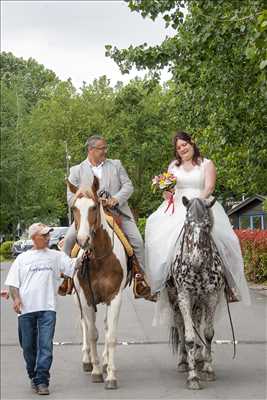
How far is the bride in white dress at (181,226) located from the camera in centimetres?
928

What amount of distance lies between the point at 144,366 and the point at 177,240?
2.01m

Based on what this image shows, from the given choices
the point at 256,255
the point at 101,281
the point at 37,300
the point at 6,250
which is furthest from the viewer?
the point at 6,250

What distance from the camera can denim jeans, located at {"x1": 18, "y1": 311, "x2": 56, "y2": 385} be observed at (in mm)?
8641

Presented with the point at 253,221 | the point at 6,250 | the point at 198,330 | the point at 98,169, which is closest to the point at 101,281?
the point at 198,330

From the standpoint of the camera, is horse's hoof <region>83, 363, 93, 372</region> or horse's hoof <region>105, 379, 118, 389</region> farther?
horse's hoof <region>83, 363, 93, 372</region>

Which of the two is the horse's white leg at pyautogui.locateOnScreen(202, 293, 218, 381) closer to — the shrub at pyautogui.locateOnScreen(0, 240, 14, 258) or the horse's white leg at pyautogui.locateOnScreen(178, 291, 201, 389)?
the horse's white leg at pyautogui.locateOnScreen(178, 291, 201, 389)

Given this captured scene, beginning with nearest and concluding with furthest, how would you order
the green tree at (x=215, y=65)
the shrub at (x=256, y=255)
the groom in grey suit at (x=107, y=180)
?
the groom in grey suit at (x=107, y=180) < the green tree at (x=215, y=65) < the shrub at (x=256, y=255)

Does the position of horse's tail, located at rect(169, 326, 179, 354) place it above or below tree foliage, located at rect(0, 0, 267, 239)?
below

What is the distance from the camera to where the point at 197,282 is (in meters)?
8.90

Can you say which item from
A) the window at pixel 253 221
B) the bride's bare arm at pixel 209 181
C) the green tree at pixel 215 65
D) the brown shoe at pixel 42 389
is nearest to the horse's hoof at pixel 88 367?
the brown shoe at pixel 42 389

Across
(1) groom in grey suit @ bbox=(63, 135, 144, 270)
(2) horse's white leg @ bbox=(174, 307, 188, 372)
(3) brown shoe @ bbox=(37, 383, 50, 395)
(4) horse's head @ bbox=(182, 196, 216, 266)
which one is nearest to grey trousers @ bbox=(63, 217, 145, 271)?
(1) groom in grey suit @ bbox=(63, 135, 144, 270)

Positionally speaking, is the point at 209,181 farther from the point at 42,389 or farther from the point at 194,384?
the point at 42,389

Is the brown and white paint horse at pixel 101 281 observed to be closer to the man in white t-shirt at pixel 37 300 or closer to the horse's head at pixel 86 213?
the horse's head at pixel 86 213

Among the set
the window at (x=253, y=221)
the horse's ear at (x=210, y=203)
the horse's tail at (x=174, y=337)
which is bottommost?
the horse's tail at (x=174, y=337)
